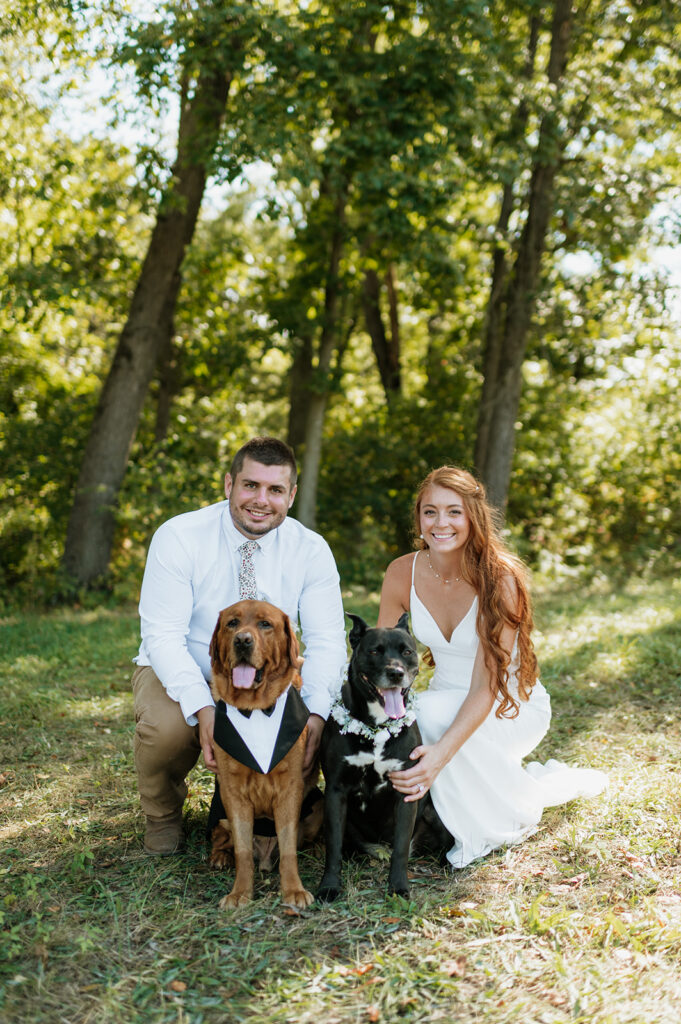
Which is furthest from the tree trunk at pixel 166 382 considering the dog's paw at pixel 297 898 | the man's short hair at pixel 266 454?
the dog's paw at pixel 297 898

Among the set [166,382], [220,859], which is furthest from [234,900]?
[166,382]

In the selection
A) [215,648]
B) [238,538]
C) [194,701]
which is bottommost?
[194,701]

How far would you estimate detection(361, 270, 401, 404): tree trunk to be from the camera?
48.1ft

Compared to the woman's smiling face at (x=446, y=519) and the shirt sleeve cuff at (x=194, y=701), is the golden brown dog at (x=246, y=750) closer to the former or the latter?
the shirt sleeve cuff at (x=194, y=701)

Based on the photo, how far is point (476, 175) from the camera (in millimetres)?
10086

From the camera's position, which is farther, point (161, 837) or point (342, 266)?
point (342, 266)

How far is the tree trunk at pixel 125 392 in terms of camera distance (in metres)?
Result: 9.88

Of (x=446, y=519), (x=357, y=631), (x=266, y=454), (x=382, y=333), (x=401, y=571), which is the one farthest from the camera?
(x=382, y=333)

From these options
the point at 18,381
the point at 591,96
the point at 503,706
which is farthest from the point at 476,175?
the point at 503,706

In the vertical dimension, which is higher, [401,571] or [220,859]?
[401,571]

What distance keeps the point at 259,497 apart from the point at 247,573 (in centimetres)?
36

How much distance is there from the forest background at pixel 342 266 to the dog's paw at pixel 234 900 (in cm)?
703

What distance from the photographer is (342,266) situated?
13.0m

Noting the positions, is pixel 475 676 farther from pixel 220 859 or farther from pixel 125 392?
pixel 125 392
